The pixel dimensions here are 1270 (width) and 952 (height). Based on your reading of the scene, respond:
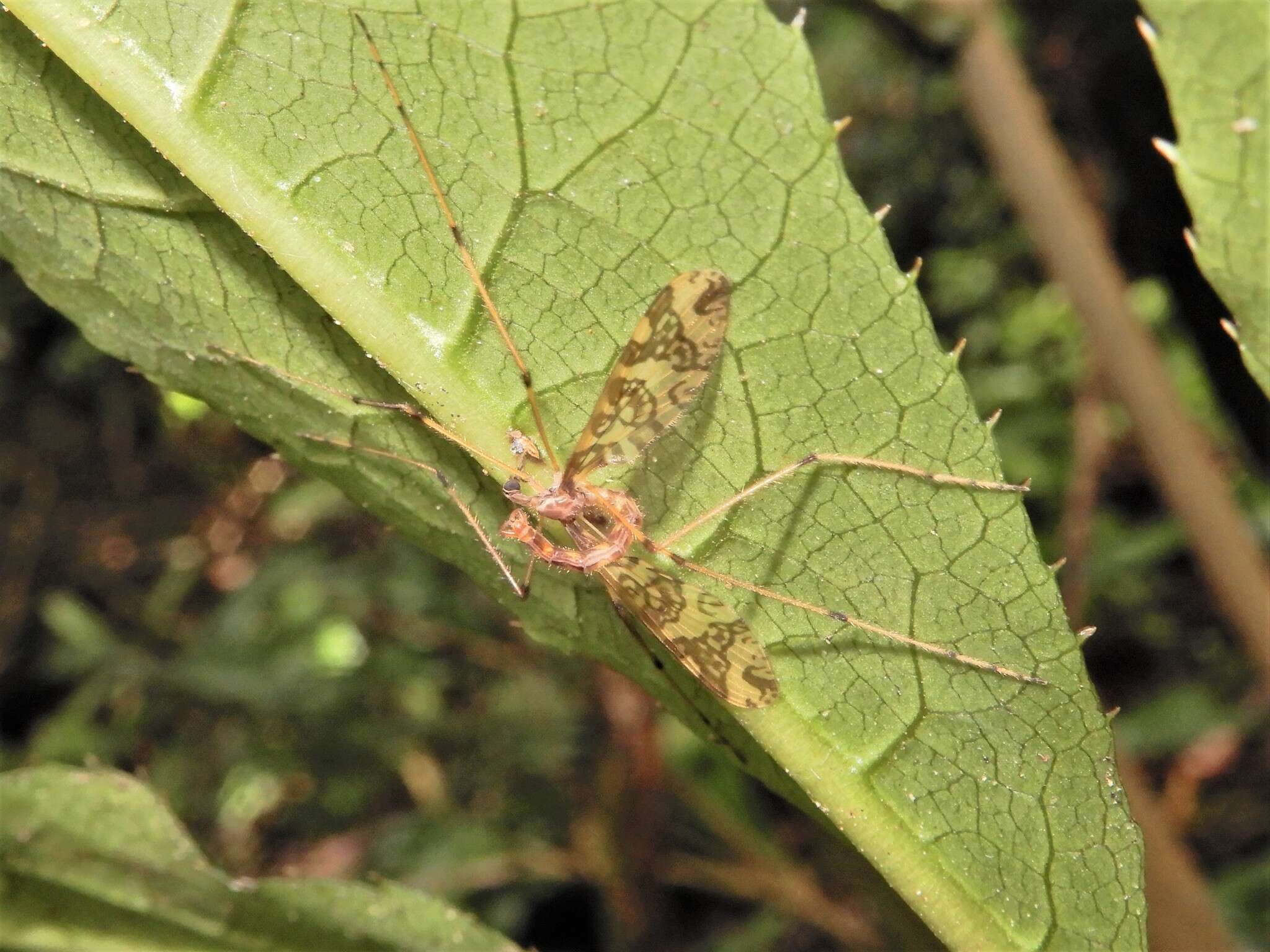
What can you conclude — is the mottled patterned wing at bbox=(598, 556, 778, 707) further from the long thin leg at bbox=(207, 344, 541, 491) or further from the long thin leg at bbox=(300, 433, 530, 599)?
the long thin leg at bbox=(207, 344, 541, 491)

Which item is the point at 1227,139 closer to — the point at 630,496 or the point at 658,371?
the point at 658,371

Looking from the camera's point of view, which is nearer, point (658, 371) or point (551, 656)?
point (658, 371)

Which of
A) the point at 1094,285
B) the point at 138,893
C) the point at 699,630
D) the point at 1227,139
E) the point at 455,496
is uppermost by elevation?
the point at 1094,285

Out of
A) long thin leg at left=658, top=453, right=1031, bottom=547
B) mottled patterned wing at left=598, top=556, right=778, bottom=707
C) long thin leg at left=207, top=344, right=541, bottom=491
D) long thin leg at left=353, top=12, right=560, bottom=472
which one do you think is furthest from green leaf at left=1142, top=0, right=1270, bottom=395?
long thin leg at left=207, top=344, right=541, bottom=491

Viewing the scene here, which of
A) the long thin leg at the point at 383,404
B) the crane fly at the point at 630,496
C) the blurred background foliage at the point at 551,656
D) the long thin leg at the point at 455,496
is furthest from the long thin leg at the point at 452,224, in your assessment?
the blurred background foliage at the point at 551,656

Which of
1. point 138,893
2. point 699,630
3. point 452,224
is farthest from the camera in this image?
point 138,893

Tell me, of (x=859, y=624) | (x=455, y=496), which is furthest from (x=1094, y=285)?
(x=455, y=496)
